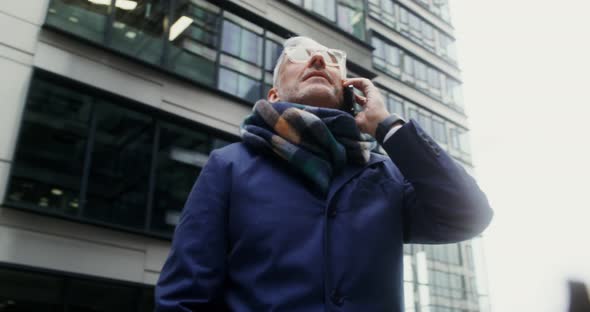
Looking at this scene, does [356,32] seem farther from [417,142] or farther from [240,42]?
[417,142]

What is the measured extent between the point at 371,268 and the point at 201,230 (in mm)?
568

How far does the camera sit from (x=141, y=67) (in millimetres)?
11039

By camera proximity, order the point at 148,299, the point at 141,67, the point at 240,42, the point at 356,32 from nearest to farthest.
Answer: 1. the point at 148,299
2. the point at 141,67
3. the point at 240,42
4. the point at 356,32

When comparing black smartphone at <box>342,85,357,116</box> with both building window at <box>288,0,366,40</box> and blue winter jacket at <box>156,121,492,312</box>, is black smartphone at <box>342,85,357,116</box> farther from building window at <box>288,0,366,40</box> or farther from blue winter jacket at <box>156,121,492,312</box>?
building window at <box>288,0,366,40</box>

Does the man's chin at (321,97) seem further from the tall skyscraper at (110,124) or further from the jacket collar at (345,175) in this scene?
the tall skyscraper at (110,124)

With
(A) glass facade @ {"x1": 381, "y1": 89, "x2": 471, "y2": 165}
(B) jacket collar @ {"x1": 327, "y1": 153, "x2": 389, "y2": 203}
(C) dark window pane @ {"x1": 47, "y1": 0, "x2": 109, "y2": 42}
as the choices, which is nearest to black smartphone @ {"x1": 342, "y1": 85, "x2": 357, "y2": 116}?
(B) jacket collar @ {"x1": 327, "y1": 153, "x2": 389, "y2": 203}

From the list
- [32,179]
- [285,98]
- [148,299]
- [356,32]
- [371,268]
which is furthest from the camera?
[356,32]

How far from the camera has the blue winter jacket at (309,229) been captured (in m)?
1.64

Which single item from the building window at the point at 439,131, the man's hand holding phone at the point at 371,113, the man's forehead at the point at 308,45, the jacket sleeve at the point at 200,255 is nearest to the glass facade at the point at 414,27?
the building window at the point at 439,131

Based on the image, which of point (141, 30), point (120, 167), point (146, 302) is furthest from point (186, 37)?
point (146, 302)

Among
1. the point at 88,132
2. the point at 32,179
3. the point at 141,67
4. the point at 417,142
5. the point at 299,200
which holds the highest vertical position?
the point at 141,67

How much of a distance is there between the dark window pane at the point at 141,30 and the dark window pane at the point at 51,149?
156 cm

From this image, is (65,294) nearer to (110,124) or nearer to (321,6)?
(110,124)

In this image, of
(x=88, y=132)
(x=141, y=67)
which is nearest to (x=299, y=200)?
(x=88, y=132)
